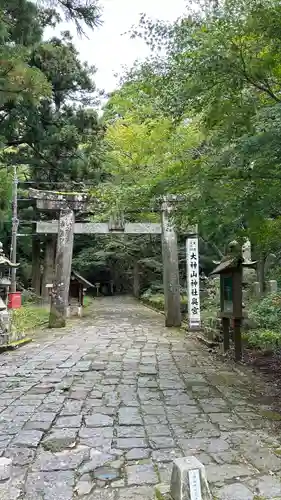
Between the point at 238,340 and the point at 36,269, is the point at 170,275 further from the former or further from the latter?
the point at 36,269

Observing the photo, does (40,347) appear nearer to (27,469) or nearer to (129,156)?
(27,469)

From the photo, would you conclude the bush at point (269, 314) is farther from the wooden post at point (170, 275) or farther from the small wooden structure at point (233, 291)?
the wooden post at point (170, 275)

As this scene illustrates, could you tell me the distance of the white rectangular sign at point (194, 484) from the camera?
225cm

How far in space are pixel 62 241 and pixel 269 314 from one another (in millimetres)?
7035

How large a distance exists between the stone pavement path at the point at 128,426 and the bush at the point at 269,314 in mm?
1131

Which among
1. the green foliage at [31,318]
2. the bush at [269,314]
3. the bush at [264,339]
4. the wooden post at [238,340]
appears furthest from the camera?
the green foliage at [31,318]

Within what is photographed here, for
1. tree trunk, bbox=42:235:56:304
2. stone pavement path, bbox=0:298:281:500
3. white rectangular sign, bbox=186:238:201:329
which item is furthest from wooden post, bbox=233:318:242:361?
tree trunk, bbox=42:235:56:304

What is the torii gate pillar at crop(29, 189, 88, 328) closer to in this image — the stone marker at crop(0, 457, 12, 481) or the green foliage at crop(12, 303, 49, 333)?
the green foliage at crop(12, 303, 49, 333)

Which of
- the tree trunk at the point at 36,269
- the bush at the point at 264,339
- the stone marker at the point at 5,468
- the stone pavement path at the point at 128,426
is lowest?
the stone pavement path at the point at 128,426

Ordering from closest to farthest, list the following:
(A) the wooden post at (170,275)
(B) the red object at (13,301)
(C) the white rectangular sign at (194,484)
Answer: (C) the white rectangular sign at (194,484) < (B) the red object at (13,301) < (A) the wooden post at (170,275)

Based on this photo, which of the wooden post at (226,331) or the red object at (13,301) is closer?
the wooden post at (226,331)

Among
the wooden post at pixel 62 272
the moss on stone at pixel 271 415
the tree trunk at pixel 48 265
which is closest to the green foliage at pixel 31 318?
the wooden post at pixel 62 272

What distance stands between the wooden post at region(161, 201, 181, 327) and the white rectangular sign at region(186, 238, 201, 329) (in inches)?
38.0

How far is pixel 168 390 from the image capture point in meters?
4.96
